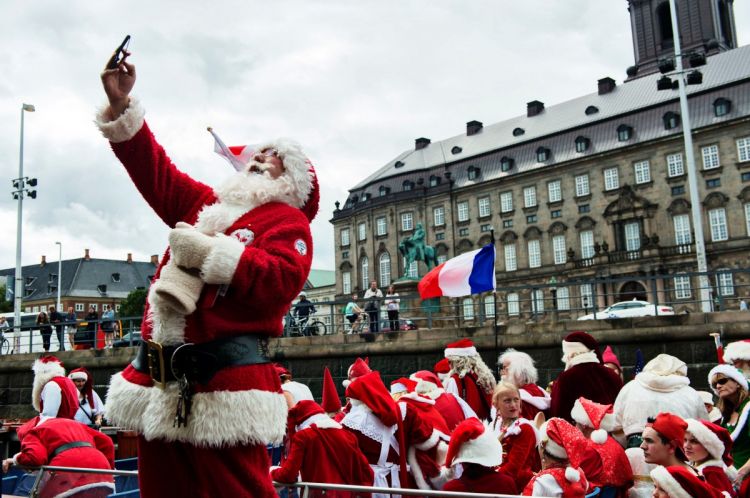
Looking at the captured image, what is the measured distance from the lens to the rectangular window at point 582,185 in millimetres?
56312

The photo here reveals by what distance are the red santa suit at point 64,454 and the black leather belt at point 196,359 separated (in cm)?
245

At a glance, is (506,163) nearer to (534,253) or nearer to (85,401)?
(534,253)

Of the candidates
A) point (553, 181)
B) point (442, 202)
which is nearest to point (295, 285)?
point (553, 181)

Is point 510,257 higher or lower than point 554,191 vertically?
lower

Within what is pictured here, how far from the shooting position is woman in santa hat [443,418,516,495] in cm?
470

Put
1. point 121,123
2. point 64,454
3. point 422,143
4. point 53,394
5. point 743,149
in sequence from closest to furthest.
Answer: point 121,123
point 64,454
point 53,394
point 743,149
point 422,143

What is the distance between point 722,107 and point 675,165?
4.93 m

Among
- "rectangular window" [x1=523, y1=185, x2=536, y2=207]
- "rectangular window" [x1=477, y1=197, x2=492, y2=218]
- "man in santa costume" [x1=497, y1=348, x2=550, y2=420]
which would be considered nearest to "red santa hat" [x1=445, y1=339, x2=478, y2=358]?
"man in santa costume" [x1=497, y1=348, x2=550, y2=420]

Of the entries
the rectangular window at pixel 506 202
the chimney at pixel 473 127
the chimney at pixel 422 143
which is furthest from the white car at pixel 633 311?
the chimney at pixel 422 143

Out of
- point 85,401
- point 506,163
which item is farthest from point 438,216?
point 85,401

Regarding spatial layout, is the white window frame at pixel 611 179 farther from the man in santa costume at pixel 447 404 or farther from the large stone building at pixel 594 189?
the man in santa costume at pixel 447 404

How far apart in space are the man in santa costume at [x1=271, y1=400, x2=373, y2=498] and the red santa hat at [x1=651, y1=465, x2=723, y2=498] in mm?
2188

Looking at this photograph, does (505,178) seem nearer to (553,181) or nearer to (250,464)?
(553,181)

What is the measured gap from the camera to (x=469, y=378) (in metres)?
8.20
